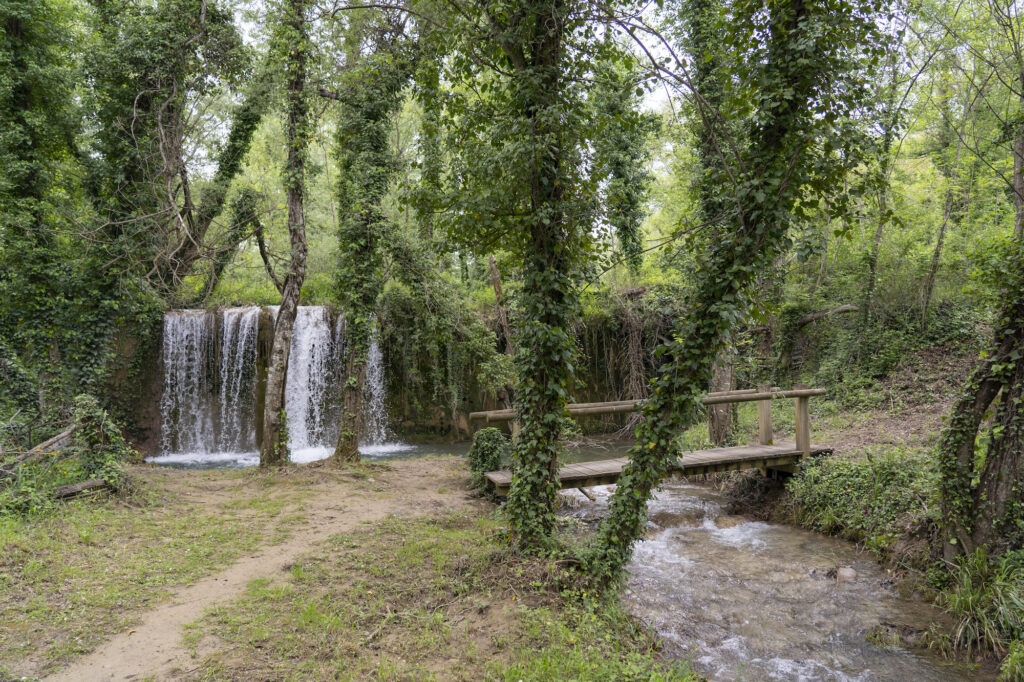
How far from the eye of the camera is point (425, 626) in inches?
159

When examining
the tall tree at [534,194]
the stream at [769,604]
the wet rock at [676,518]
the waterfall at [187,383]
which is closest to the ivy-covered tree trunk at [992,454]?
the stream at [769,604]

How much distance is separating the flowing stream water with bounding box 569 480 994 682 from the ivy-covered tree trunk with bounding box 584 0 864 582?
99 cm

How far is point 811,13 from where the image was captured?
154 inches

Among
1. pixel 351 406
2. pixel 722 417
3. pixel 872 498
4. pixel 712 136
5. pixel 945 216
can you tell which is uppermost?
pixel 945 216

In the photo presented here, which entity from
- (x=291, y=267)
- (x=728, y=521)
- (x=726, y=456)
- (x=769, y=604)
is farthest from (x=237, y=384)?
(x=769, y=604)

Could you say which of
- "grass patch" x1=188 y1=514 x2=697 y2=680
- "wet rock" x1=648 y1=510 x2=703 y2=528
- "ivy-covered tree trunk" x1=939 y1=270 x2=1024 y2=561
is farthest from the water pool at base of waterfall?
"ivy-covered tree trunk" x1=939 y1=270 x2=1024 y2=561

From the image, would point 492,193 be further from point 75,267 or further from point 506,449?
point 75,267

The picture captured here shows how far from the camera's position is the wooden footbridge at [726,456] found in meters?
7.23

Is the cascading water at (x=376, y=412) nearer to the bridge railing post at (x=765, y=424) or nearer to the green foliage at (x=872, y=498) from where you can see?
the bridge railing post at (x=765, y=424)

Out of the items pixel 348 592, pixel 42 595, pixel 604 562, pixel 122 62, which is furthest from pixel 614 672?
pixel 122 62

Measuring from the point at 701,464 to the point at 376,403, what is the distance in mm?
9375

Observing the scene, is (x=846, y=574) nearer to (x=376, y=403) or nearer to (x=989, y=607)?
(x=989, y=607)

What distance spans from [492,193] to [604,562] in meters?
3.16

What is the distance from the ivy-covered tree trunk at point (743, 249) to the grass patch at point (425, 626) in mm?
547
